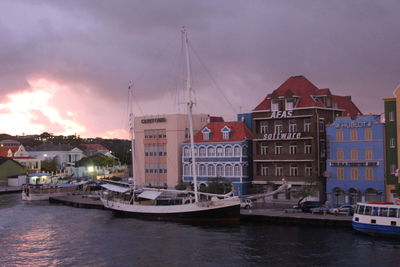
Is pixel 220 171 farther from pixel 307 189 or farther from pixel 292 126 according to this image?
pixel 307 189

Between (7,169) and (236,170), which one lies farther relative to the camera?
(7,169)

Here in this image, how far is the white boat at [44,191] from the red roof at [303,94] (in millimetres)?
49222

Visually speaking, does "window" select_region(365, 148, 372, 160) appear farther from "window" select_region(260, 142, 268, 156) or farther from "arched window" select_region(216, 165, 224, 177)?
"arched window" select_region(216, 165, 224, 177)

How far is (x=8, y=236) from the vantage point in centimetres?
5819

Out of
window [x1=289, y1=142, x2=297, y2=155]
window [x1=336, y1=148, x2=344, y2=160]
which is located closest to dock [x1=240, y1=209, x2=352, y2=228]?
window [x1=336, y1=148, x2=344, y2=160]

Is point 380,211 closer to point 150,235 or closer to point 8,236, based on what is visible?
point 150,235

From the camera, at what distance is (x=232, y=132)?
83.8 meters

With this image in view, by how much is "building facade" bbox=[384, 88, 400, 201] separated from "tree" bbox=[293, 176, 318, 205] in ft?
30.2

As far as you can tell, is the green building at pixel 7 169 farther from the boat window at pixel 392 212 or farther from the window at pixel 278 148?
the boat window at pixel 392 212

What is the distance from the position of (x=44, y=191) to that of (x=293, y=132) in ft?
180

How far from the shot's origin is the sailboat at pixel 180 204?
211ft

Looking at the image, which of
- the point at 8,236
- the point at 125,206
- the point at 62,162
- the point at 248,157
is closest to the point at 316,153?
the point at 248,157

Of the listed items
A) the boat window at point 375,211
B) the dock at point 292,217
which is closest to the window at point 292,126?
the dock at point 292,217

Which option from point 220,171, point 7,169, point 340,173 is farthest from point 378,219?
point 7,169
